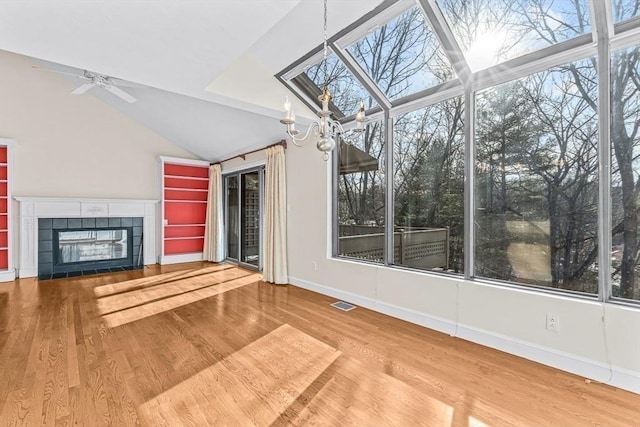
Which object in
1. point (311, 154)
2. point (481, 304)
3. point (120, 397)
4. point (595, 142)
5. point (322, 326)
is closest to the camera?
point (120, 397)

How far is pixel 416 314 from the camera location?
344 cm

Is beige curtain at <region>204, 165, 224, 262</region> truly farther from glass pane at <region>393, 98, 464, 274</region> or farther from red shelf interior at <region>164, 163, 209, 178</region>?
glass pane at <region>393, 98, 464, 274</region>

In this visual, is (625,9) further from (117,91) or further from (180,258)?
(180,258)

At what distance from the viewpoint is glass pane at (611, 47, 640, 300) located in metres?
2.27

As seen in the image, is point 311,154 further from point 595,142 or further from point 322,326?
point 595,142

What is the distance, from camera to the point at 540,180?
2732 millimetres

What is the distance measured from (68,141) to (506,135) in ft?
24.7

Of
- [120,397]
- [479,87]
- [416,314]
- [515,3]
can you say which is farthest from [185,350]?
[515,3]

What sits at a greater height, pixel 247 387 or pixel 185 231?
pixel 185 231

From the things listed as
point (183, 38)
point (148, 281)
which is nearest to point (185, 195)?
point (148, 281)

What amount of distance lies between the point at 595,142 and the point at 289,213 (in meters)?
3.99

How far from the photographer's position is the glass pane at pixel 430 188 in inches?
129

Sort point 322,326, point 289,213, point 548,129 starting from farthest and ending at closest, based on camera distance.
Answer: point 289,213
point 322,326
point 548,129

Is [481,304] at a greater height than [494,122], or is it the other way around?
[494,122]
